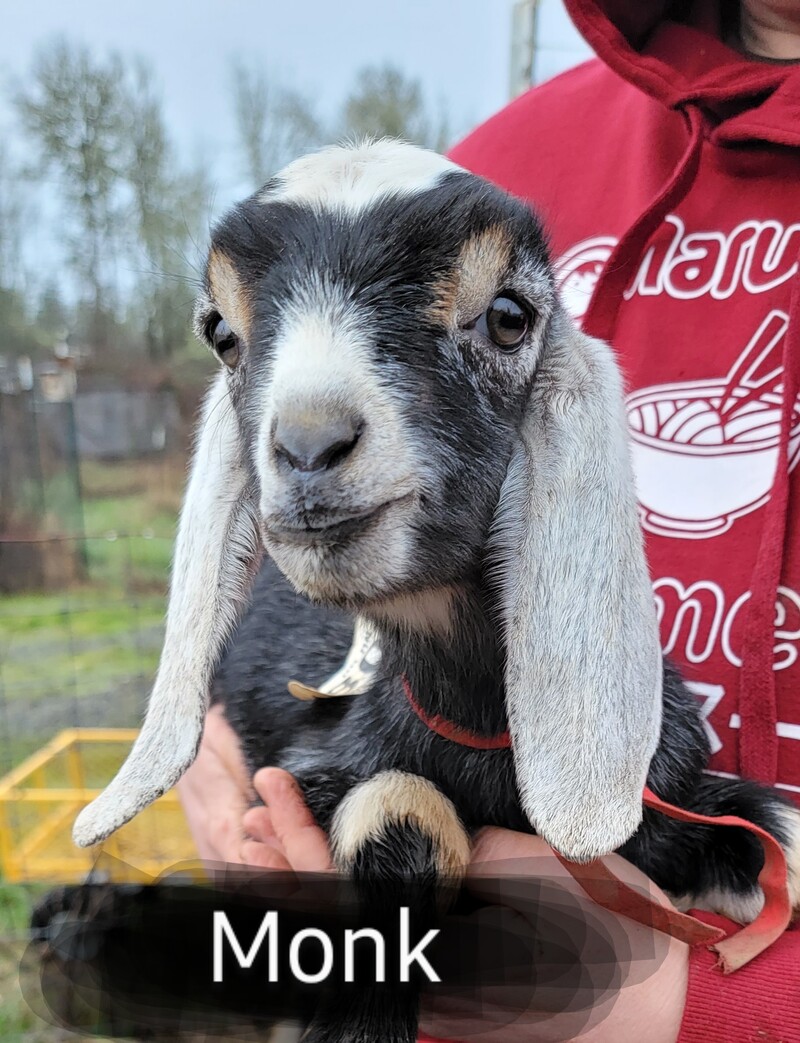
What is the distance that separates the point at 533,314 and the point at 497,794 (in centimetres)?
44

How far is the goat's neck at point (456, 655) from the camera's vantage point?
2.56 ft

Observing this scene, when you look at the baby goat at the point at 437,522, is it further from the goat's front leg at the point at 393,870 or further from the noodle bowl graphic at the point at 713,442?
the noodle bowl graphic at the point at 713,442

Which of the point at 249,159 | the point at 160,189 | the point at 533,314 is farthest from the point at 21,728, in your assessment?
the point at 533,314

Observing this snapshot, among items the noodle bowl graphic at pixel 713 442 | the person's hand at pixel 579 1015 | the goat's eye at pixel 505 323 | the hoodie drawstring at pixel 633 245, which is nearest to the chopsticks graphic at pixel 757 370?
the noodle bowl graphic at pixel 713 442

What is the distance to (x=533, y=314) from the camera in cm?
71

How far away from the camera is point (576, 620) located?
69 cm

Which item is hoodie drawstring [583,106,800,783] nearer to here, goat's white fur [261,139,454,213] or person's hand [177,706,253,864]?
goat's white fur [261,139,454,213]

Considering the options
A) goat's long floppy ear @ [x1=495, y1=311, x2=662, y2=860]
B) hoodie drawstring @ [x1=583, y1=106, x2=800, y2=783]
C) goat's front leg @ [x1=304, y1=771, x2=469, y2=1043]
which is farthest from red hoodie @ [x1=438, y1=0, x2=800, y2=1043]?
goat's front leg @ [x1=304, y1=771, x2=469, y2=1043]

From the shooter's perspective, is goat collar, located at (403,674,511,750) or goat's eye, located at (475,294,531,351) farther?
goat collar, located at (403,674,511,750)

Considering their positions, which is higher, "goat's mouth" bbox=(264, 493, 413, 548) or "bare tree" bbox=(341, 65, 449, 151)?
"bare tree" bbox=(341, 65, 449, 151)

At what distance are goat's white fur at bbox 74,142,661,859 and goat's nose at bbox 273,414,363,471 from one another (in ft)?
0.61

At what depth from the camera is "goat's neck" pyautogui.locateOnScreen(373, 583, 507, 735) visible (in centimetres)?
78

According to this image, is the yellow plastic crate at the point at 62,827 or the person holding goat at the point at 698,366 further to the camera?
the yellow plastic crate at the point at 62,827

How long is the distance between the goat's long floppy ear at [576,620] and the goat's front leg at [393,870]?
142mm
